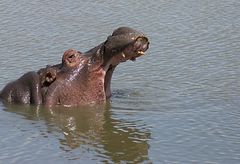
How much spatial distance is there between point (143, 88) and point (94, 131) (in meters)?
2.00

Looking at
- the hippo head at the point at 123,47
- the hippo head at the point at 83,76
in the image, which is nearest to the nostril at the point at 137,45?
the hippo head at the point at 123,47

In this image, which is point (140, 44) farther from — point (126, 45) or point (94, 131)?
point (94, 131)

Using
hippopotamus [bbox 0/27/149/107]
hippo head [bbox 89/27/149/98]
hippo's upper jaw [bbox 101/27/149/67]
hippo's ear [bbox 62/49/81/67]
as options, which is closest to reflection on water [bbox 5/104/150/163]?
hippopotamus [bbox 0/27/149/107]

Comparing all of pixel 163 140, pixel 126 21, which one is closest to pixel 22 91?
pixel 163 140

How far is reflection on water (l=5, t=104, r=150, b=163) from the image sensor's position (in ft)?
24.9

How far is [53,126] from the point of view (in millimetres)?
8734

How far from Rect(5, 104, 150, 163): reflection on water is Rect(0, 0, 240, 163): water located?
12mm

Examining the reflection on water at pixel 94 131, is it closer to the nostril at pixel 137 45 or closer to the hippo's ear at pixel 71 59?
the hippo's ear at pixel 71 59

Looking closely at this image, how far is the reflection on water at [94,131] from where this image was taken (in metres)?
7.60

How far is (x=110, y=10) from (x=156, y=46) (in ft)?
12.4

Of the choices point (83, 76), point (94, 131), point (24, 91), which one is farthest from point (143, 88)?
point (94, 131)

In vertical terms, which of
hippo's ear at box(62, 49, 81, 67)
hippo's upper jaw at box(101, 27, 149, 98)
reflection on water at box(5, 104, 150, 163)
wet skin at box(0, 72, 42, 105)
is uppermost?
hippo's upper jaw at box(101, 27, 149, 98)

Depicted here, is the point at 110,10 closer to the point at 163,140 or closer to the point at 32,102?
the point at 32,102

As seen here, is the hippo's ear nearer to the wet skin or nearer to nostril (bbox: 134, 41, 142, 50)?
the wet skin
